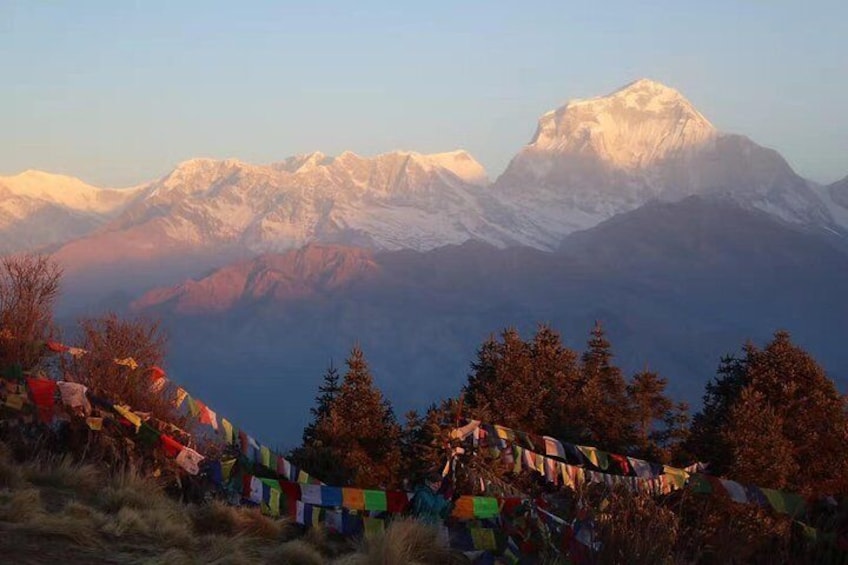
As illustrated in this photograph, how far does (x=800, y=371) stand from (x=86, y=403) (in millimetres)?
20901

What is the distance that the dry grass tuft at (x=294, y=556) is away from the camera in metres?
9.89

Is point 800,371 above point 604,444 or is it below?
above

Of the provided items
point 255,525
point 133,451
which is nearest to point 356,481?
point 133,451

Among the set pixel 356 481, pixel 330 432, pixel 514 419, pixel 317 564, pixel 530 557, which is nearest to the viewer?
pixel 317 564

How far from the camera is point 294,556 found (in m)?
9.97

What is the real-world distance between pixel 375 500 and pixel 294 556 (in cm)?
274

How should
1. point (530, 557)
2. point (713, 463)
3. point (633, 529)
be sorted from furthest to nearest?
1. point (713, 463)
2. point (530, 557)
3. point (633, 529)

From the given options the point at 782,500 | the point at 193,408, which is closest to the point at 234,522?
the point at 193,408

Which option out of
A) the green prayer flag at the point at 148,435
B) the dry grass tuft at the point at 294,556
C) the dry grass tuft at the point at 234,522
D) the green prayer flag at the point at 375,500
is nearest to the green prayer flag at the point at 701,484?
the green prayer flag at the point at 375,500

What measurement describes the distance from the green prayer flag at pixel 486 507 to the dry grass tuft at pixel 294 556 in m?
2.63

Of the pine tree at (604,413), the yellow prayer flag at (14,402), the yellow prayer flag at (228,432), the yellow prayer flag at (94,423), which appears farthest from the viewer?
the pine tree at (604,413)

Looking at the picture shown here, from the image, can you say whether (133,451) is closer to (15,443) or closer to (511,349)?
(15,443)

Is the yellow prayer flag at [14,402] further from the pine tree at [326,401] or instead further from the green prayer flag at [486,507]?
the pine tree at [326,401]

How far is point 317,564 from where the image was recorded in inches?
389
